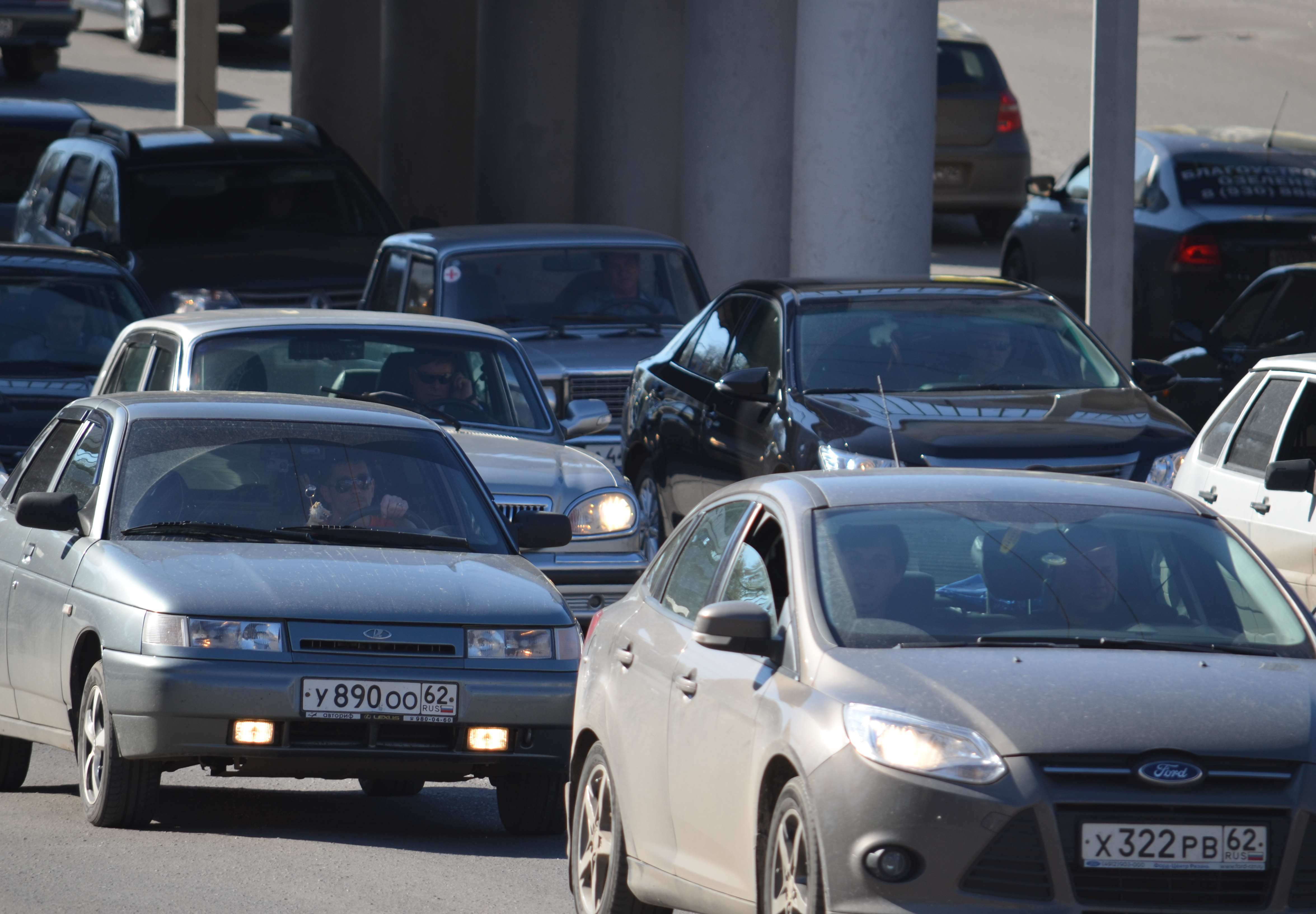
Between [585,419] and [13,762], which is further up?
[585,419]

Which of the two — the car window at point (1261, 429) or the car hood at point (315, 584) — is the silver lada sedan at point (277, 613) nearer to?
the car hood at point (315, 584)

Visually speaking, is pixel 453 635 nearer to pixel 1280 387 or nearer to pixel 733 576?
pixel 733 576

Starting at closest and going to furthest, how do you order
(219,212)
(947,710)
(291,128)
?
(947,710) < (219,212) < (291,128)

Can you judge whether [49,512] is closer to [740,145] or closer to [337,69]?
[740,145]

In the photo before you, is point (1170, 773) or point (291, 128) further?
point (291, 128)

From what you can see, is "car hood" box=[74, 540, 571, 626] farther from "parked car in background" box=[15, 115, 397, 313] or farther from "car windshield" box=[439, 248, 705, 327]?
"parked car in background" box=[15, 115, 397, 313]

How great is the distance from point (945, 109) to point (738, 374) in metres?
14.8

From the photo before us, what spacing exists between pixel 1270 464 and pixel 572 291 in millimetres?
6460

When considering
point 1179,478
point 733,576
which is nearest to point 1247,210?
point 1179,478

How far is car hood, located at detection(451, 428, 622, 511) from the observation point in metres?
10.8

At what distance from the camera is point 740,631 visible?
564 centimetres

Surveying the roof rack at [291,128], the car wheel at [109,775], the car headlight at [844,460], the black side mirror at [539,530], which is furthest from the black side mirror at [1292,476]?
the roof rack at [291,128]

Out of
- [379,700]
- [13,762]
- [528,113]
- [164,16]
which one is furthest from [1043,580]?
[164,16]

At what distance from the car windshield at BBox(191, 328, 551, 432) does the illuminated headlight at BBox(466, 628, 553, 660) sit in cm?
348
